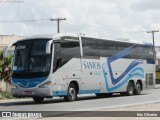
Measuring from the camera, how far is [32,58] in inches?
898

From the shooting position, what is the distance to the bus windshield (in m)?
22.5

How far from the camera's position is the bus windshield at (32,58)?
73.9ft

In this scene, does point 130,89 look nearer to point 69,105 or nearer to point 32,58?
point 32,58

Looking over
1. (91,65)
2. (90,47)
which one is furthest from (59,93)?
(90,47)

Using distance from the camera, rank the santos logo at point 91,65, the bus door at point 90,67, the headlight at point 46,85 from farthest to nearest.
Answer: the santos logo at point 91,65, the bus door at point 90,67, the headlight at point 46,85

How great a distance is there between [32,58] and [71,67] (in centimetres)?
229

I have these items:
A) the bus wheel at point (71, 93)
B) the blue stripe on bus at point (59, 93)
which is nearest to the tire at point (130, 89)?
the bus wheel at point (71, 93)

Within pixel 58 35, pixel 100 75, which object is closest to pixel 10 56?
pixel 100 75

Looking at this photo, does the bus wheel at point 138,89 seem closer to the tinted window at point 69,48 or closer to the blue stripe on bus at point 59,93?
the tinted window at point 69,48

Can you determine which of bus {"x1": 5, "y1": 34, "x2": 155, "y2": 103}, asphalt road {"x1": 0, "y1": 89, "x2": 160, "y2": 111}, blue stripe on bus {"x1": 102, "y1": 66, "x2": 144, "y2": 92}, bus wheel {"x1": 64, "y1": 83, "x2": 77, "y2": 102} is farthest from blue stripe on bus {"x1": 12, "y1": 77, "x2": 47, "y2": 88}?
blue stripe on bus {"x1": 102, "y1": 66, "x2": 144, "y2": 92}

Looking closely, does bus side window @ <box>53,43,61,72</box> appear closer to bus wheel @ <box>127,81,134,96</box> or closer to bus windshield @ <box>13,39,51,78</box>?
bus windshield @ <box>13,39,51,78</box>

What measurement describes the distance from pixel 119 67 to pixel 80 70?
507 centimetres

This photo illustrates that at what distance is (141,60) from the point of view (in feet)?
105

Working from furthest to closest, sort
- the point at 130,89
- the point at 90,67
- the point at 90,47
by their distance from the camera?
the point at 130,89 < the point at 90,67 < the point at 90,47
